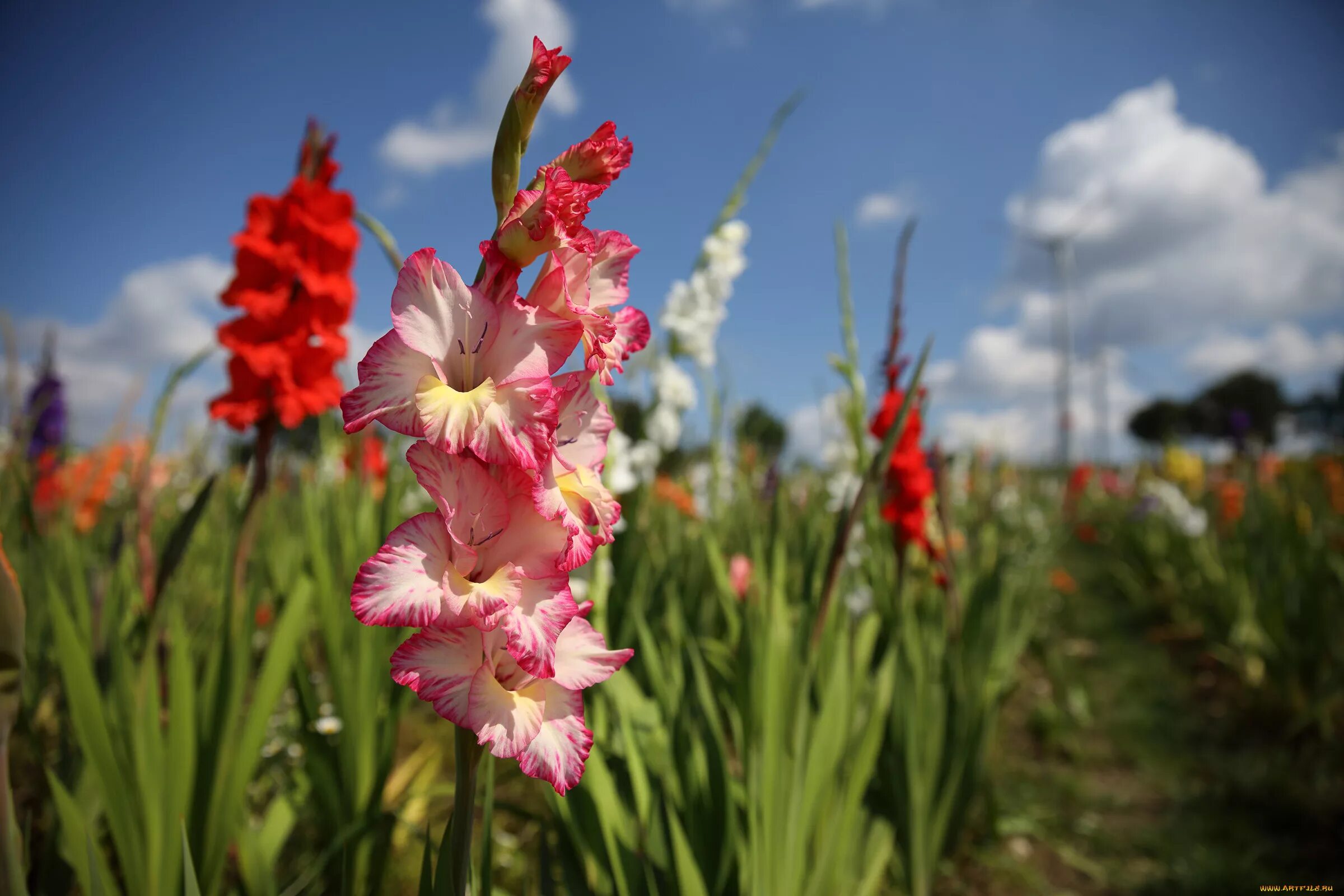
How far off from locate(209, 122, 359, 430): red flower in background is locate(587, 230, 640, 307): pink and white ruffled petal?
144cm

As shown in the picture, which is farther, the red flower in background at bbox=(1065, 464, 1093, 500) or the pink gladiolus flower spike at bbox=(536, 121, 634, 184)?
the red flower in background at bbox=(1065, 464, 1093, 500)

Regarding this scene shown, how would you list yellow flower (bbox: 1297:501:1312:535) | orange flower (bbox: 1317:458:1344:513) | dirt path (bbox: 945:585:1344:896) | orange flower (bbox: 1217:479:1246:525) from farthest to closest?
orange flower (bbox: 1217:479:1246:525) < orange flower (bbox: 1317:458:1344:513) < yellow flower (bbox: 1297:501:1312:535) < dirt path (bbox: 945:585:1344:896)

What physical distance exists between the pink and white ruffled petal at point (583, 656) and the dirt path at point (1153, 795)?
1992 mm

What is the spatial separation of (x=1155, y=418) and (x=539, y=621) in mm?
62409

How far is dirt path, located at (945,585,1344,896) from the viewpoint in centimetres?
218

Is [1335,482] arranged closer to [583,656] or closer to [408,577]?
[583,656]

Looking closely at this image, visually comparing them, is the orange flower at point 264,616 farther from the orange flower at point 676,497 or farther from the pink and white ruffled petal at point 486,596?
the pink and white ruffled petal at point 486,596

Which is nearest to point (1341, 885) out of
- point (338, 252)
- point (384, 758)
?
point (384, 758)

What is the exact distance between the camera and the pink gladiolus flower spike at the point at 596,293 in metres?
0.62

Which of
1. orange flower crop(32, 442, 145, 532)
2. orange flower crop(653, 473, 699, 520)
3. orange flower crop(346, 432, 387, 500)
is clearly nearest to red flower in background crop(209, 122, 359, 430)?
orange flower crop(346, 432, 387, 500)

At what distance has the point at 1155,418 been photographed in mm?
51281

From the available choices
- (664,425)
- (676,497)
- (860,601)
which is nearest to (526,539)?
(664,425)

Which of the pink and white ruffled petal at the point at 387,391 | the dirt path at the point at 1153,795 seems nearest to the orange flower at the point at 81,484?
the pink and white ruffled petal at the point at 387,391

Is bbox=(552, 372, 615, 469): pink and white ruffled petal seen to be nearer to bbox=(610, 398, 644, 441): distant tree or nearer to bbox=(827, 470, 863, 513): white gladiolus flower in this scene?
bbox=(610, 398, 644, 441): distant tree
